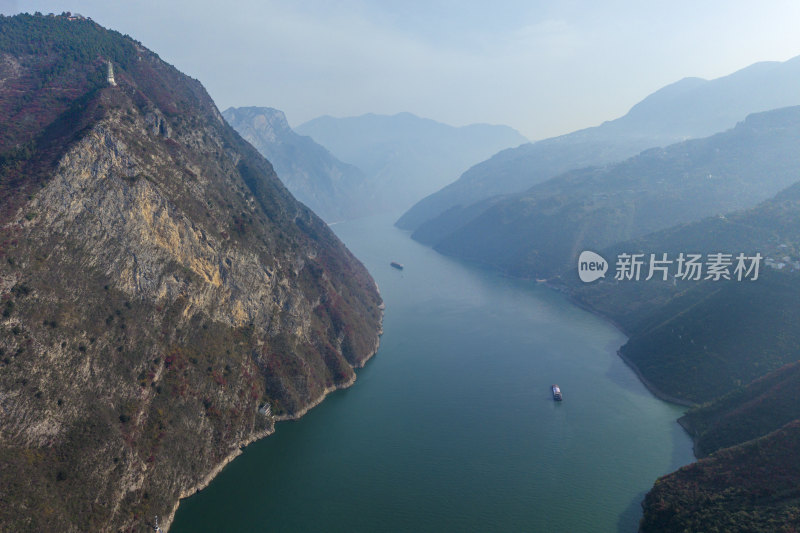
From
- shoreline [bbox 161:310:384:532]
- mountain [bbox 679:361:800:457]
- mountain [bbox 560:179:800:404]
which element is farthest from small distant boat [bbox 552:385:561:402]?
shoreline [bbox 161:310:384:532]

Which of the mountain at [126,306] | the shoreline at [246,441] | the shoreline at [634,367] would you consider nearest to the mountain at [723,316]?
the shoreline at [634,367]

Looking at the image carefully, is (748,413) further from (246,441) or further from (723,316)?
(246,441)

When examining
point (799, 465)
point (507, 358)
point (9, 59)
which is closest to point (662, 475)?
point (799, 465)

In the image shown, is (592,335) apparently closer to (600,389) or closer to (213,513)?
(600,389)

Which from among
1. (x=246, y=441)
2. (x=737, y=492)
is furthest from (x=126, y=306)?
(x=737, y=492)

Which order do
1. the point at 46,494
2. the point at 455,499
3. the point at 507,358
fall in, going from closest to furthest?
the point at 46,494
the point at 455,499
the point at 507,358

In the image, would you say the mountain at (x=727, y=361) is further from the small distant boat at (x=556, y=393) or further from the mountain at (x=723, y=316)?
the small distant boat at (x=556, y=393)

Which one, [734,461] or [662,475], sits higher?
[734,461]
